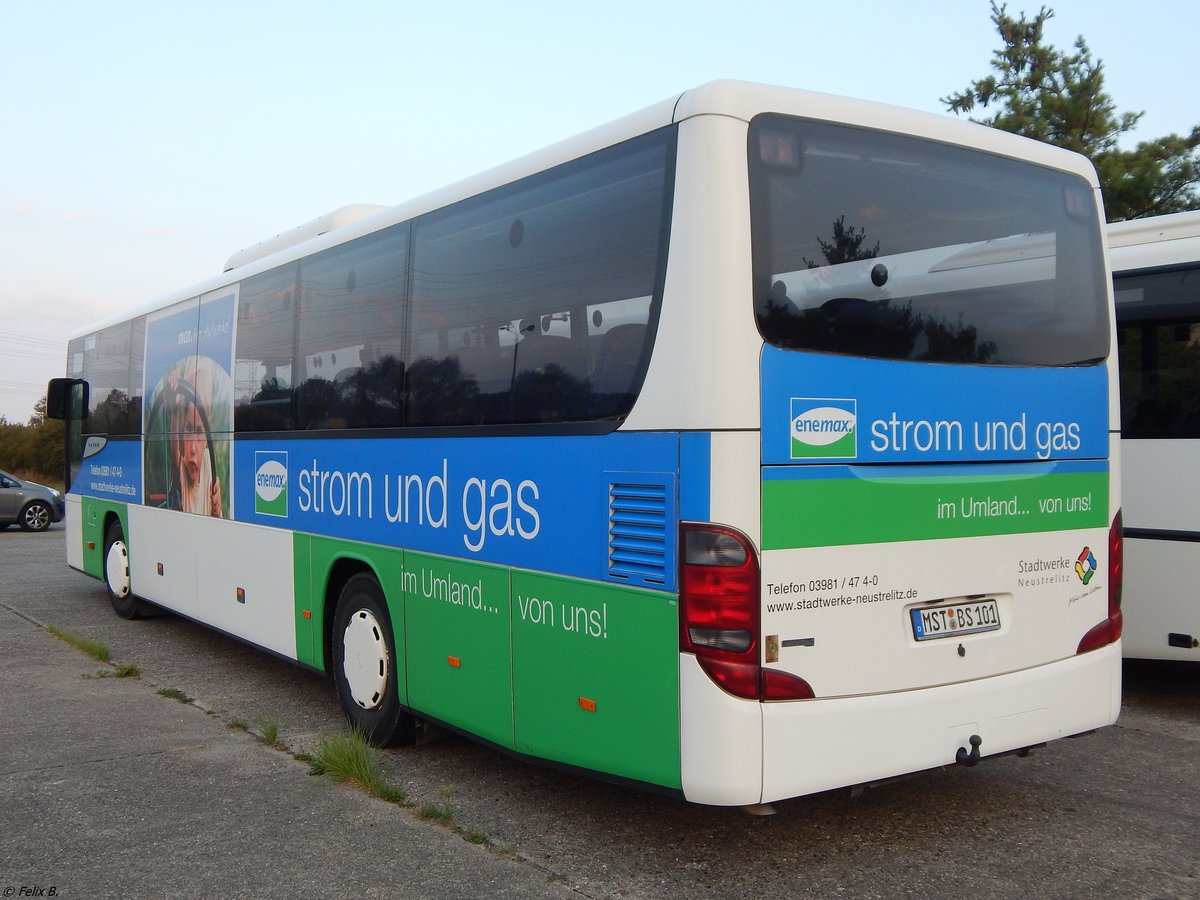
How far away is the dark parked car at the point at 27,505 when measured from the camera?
2505cm

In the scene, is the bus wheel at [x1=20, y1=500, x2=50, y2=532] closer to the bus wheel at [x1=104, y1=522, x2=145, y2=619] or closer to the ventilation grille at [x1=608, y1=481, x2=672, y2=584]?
the bus wheel at [x1=104, y1=522, x2=145, y2=619]

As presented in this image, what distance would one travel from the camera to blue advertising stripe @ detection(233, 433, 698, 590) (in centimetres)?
464

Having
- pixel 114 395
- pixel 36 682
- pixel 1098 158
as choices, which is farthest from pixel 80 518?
pixel 1098 158

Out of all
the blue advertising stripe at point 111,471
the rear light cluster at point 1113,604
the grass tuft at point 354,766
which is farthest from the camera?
the blue advertising stripe at point 111,471

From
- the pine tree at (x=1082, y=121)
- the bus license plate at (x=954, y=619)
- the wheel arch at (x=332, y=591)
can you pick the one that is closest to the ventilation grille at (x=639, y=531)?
the bus license plate at (x=954, y=619)

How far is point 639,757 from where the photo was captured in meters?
4.48

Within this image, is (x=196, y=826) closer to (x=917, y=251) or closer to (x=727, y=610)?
(x=727, y=610)

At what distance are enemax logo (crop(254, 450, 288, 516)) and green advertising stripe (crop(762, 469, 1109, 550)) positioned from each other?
437 cm

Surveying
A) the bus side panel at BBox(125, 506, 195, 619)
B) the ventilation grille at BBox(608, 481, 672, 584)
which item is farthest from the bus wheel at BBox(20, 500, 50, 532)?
the ventilation grille at BBox(608, 481, 672, 584)

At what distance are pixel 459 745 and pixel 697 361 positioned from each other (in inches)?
136

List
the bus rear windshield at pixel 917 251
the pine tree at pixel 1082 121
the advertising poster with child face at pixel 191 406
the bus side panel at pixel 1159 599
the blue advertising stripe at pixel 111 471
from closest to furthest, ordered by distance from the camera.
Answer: the bus rear windshield at pixel 917 251, the bus side panel at pixel 1159 599, the advertising poster with child face at pixel 191 406, the blue advertising stripe at pixel 111 471, the pine tree at pixel 1082 121

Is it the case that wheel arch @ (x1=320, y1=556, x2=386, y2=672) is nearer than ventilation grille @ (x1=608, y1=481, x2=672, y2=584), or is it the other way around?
ventilation grille @ (x1=608, y1=481, x2=672, y2=584)

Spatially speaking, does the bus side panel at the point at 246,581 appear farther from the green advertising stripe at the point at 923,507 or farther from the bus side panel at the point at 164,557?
the green advertising stripe at the point at 923,507

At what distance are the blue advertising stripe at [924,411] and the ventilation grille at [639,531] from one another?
0.45m
